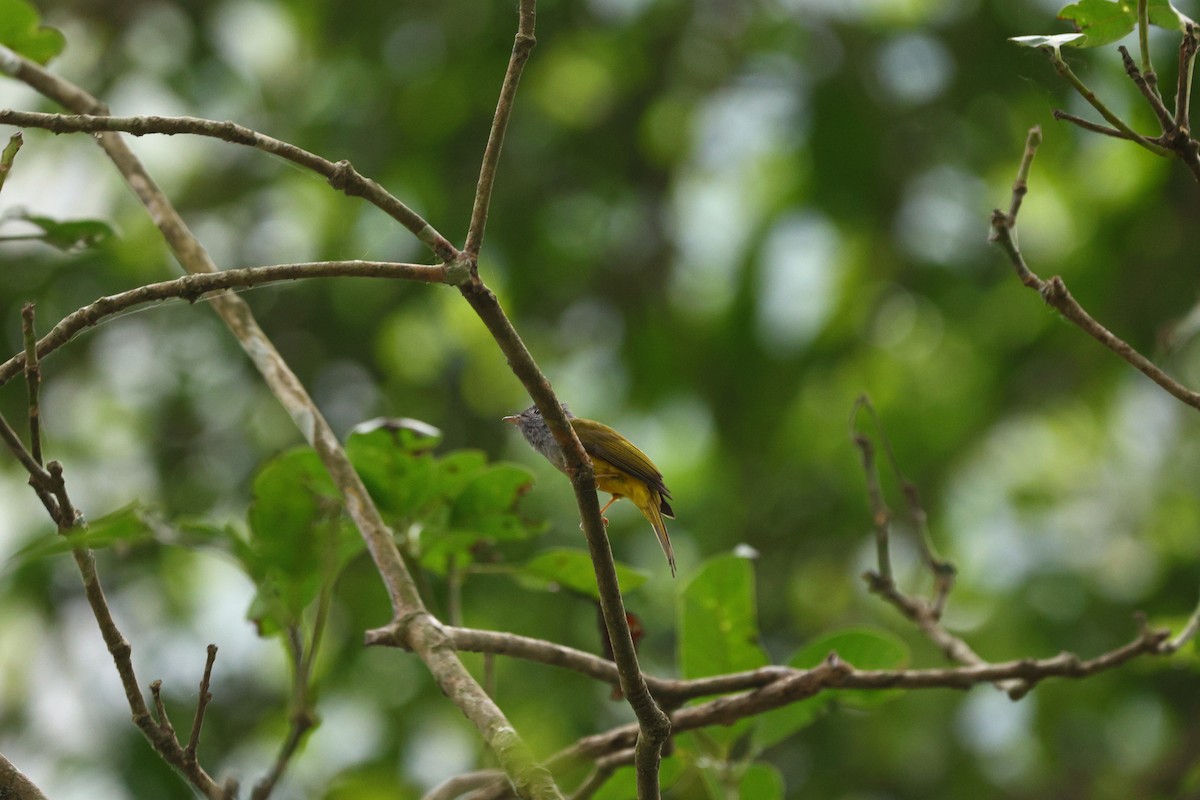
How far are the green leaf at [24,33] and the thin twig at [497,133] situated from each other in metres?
1.11

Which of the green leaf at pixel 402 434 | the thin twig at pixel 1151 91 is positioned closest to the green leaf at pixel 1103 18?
the thin twig at pixel 1151 91

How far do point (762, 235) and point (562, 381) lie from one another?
52.8 inches

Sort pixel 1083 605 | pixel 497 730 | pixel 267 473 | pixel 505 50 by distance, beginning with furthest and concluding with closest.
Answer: pixel 505 50, pixel 1083 605, pixel 267 473, pixel 497 730

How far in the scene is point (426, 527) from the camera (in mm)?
2244

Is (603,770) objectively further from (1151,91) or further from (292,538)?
(1151,91)

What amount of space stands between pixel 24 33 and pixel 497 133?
1.20m

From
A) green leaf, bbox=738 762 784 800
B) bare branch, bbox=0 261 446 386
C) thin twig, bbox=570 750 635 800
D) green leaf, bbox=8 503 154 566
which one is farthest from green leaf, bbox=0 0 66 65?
green leaf, bbox=738 762 784 800

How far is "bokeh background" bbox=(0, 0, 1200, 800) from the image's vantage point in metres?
5.77

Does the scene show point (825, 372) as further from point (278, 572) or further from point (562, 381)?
point (278, 572)

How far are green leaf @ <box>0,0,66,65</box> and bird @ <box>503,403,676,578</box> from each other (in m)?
1.09

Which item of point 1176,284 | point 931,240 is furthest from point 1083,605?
point 931,240

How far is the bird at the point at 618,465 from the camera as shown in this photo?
2.06 metres

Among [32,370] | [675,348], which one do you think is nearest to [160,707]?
[32,370]

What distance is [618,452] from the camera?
2066mm
